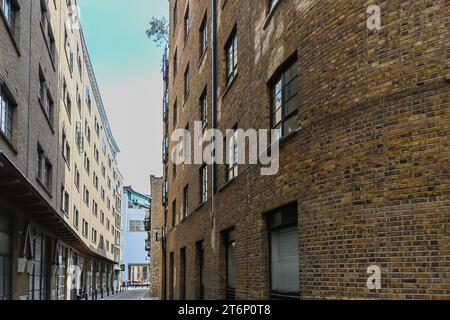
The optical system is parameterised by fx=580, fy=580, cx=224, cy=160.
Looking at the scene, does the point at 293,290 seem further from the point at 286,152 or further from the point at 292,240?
the point at 286,152

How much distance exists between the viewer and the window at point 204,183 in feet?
64.7

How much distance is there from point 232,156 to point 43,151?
7418 millimetres

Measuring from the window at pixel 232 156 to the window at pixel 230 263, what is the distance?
1.58 m

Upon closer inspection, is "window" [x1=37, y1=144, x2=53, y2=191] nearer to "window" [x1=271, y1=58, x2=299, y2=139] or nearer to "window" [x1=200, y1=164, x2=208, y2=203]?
"window" [x1=200, y1=164, x2=208, y2=203]

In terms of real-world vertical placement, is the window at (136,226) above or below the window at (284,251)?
above

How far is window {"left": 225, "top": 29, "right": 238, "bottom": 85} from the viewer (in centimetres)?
1608

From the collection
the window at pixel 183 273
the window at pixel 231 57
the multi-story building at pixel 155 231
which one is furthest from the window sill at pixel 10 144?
the multi-story building at pixel 155 231

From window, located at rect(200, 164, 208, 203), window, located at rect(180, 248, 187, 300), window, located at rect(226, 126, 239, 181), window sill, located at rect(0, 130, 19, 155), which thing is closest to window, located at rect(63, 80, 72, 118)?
window, located at rect(180, 248, 187, 300)

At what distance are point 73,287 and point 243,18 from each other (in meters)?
23.4

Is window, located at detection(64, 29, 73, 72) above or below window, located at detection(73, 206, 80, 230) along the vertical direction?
above

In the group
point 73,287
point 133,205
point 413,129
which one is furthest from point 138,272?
point 413,129

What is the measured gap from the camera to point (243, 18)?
14578 mm

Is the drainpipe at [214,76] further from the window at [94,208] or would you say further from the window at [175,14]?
the window at [94,208]

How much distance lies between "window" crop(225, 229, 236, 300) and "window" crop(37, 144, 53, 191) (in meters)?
6.63
